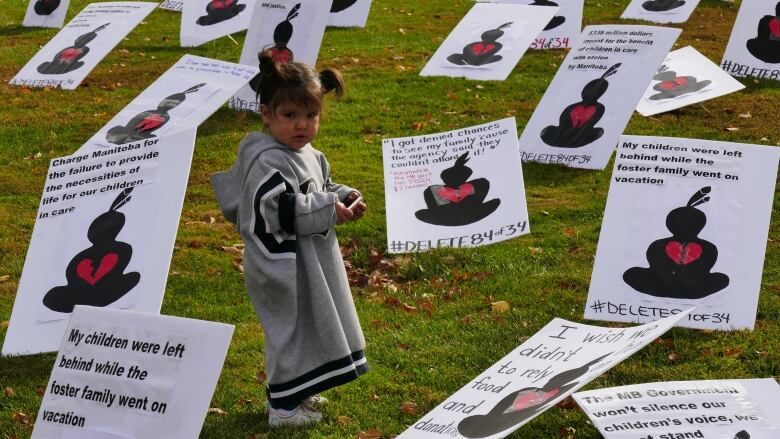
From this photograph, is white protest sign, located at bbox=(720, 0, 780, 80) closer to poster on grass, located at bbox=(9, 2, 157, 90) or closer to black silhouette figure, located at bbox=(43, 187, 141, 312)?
poster on grass, located at bbox=(9, 2, 157, 90)

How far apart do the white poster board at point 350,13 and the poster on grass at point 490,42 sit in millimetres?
2671

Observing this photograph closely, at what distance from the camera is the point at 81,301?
5867 mm

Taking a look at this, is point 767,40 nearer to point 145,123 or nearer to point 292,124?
point 145,123

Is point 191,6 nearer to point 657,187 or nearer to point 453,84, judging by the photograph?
point 453,84

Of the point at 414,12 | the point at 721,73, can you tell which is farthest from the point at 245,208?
the point at 414,12

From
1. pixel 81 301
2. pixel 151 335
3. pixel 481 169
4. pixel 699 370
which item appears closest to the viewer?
pixel 151 335

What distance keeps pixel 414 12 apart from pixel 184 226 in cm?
730

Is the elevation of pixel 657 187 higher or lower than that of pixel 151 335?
lower

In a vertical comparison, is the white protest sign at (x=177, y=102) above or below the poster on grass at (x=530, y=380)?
below

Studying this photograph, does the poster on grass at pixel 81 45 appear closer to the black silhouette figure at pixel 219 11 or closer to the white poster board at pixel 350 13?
the black silhouette figure at pixel 219 11

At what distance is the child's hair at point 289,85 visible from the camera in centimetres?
470

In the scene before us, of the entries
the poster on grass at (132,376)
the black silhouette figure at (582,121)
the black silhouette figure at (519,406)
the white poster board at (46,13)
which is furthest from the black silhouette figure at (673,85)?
the white poster board at (46,13)

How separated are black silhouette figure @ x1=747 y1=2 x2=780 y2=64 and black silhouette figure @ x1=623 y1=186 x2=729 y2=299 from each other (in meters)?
5.30

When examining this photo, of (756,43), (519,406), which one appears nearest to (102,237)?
(519,406)
